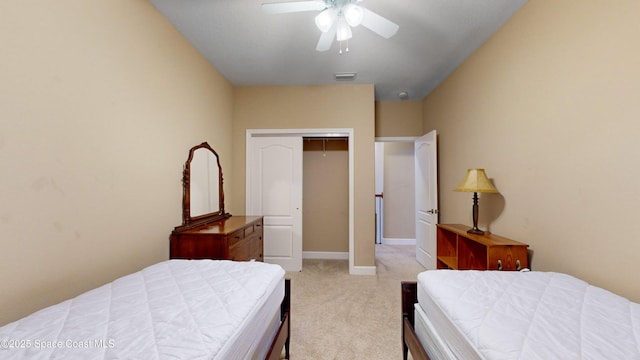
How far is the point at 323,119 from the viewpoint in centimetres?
326

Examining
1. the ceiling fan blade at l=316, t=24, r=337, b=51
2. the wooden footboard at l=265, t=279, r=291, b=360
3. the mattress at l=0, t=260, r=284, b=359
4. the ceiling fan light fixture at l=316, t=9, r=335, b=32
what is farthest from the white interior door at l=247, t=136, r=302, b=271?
the mattress at l=0, t=260, r=284, b=359

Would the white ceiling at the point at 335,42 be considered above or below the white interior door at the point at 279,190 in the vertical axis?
above

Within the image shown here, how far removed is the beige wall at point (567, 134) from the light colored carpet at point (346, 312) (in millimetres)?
1278

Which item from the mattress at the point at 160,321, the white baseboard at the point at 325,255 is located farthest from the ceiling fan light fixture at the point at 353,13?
the white baseboard at the point at 325,255

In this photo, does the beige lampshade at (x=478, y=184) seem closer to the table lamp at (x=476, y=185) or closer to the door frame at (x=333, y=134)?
the table lamp at (x=476, y=185)

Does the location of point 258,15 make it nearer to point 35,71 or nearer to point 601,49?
point 35,71

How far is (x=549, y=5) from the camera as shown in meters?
1.59

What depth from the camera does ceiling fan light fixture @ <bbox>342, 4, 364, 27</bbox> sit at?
1503mm

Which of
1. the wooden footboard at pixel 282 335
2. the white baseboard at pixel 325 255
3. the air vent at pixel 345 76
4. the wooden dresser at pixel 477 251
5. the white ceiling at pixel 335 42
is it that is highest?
the white ceiling at pixel 335 42

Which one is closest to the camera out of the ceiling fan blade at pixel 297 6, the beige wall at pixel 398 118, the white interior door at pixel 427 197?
the ceiling fan blade at pixel 297 6

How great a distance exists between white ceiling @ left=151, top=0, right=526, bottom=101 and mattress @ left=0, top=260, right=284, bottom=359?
205cm

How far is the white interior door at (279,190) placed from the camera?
132 inches

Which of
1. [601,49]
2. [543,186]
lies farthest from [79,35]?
[543,186]

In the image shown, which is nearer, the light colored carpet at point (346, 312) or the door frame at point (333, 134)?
the light colored carpet at point (346, 312)
